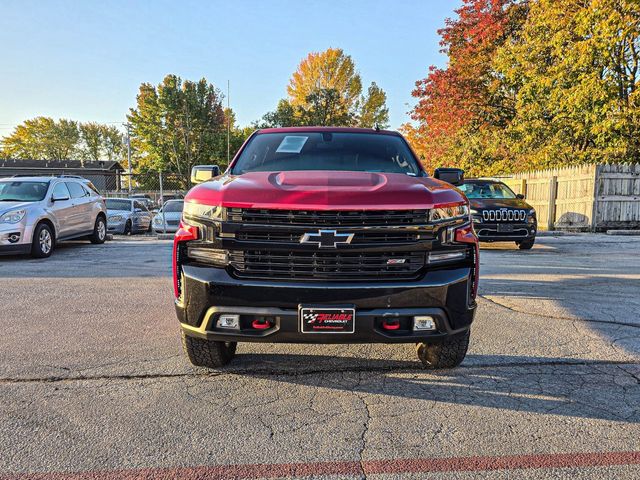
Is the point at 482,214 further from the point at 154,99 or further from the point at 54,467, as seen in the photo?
the point at 154,99

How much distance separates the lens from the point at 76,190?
458 inches

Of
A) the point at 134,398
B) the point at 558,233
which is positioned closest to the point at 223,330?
the point at 134,398

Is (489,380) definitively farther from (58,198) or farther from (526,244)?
(58,198)

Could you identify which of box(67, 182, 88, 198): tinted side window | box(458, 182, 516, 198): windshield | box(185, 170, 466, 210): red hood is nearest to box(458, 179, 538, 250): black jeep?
box(458, 182, 516, 198): windshield

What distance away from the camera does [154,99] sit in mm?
46844

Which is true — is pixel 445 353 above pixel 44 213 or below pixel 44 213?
below

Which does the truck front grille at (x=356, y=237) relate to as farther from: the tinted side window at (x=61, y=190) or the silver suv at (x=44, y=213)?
the tinted side window at (x=61, y=190)

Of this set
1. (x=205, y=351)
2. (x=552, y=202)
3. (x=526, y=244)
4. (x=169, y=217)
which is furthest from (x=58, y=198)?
(x=552, y=202)

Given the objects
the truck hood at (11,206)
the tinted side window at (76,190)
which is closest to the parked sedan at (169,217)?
the tinted side window at (76,190)

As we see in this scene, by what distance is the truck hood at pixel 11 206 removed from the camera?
915 cm

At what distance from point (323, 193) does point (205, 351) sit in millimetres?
1441

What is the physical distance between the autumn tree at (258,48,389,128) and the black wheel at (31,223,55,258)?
129 ft

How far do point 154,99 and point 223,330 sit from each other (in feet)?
159

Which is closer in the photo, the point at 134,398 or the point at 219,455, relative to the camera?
the point at 219,455
